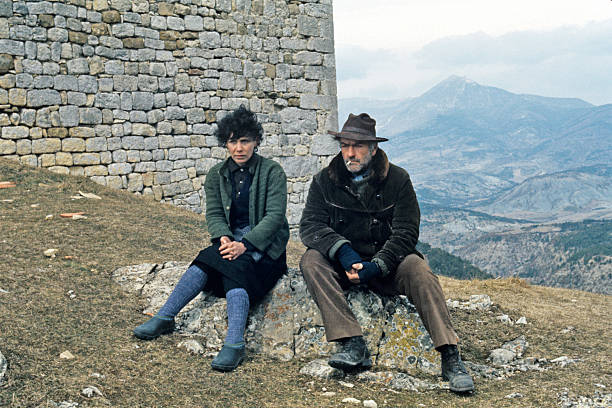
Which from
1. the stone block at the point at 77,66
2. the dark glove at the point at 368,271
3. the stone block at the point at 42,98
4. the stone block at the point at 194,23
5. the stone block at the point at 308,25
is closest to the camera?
→ the dark glove at the point at 368,271

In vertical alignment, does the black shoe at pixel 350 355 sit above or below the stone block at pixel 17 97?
below

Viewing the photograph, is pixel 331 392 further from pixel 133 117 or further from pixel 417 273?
pixel 133 117

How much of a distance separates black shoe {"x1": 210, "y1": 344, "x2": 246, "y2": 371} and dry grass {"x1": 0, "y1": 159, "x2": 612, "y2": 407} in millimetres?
56

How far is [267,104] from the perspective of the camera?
441 inches

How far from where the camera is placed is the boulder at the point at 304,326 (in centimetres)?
413

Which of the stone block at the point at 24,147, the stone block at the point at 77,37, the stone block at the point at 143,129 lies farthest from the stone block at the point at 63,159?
the stone block at the point at 77,37

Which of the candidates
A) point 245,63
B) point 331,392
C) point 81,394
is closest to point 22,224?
point 81,394

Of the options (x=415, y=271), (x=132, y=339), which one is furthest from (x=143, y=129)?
(x=415, y=271)

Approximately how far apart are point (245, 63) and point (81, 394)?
8644mm

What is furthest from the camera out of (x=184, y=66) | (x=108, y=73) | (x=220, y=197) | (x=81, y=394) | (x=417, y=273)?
(x=184, y=66)

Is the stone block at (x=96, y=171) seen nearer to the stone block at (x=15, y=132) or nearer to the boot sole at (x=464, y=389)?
the stone block at (x=15, y=132)

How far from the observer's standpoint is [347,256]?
157 inches

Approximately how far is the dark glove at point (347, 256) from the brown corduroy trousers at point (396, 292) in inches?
4.2

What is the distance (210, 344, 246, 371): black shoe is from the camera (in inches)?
146
